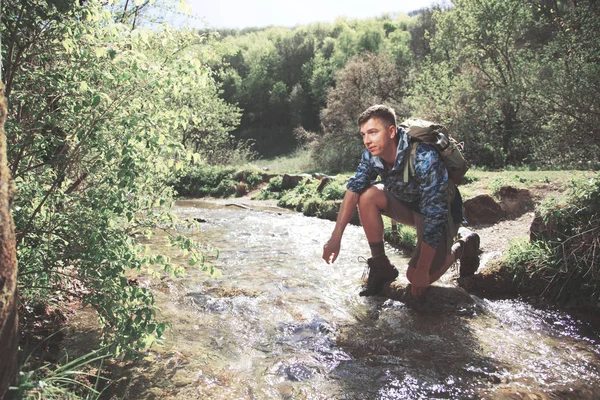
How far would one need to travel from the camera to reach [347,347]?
11.4ft

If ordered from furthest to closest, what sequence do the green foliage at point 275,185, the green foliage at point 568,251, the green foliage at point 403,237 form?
1. the green foliage at point 275,185
2. the green foliage at point 403,237
3. the green foliage at point 568,251

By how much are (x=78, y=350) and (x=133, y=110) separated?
187cm

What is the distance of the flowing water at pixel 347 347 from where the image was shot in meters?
2.82

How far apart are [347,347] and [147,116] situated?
2381 mm

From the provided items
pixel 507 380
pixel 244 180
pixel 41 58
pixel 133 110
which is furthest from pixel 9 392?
pixel 244 180

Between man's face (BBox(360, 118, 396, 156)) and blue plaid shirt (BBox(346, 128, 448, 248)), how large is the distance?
0.10 metres

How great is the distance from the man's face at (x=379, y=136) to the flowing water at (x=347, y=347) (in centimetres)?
161

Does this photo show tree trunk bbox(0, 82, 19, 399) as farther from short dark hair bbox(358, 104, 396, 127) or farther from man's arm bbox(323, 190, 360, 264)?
short dark hair bbox(358, 104, 396, 127)

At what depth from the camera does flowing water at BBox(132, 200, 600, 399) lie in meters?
2.82

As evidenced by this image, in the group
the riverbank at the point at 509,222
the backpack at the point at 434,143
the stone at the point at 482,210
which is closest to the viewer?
the backpack at the point at 434,143

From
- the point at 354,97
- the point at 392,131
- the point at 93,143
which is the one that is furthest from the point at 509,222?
the point at 354,97

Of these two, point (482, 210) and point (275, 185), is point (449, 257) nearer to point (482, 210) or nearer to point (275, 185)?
point (482, 210)

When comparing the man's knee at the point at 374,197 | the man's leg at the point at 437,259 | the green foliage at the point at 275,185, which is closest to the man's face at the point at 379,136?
the man's knee at the point at 374,197

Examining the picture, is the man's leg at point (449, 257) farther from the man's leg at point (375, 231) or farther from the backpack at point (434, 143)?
the backpack at point (434, 143)
